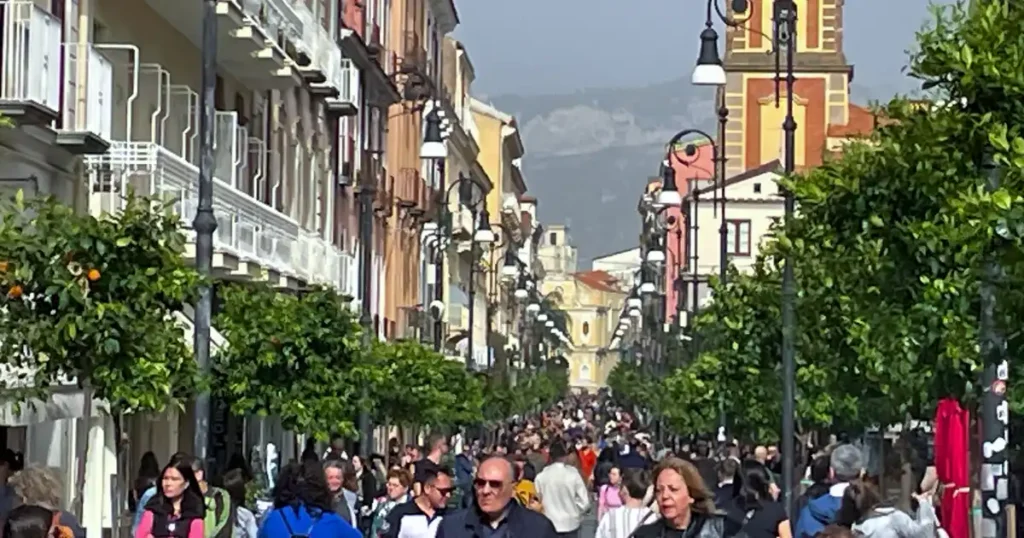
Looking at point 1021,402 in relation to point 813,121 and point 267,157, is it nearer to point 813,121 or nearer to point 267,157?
point 267,157

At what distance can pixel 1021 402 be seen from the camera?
54.7 feet

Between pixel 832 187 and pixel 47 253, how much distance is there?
24.3 ft

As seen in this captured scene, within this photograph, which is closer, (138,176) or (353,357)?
(138,176)

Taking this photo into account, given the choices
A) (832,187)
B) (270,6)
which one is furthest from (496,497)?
(270,6)

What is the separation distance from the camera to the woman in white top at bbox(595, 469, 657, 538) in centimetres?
1923

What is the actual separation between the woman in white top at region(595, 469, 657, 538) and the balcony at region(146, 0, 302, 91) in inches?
483

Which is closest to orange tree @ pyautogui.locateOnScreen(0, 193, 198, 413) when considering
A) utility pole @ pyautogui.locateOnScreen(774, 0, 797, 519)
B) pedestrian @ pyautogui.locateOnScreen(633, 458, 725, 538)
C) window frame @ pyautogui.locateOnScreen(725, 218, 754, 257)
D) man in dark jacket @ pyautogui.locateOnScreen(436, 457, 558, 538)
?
man in dark jacket @ pyautogui.locateOnScreen(436, 457, 558, 538)

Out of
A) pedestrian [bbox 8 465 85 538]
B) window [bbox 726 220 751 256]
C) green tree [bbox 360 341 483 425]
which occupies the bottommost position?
pedestrian [bbox 8 465 85 538]

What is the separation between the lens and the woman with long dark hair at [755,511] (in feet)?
41.6

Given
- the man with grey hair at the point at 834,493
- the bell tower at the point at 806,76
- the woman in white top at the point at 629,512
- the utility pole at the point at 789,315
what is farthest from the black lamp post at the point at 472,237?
the man with grey hair at the point at 834,493

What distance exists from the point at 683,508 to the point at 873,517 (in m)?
2.80

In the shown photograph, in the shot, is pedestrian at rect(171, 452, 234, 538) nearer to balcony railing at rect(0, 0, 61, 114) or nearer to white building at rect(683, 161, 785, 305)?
balcony railing at rect(0, 0, 61, 114)

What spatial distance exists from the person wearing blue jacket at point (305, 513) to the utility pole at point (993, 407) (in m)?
4.88

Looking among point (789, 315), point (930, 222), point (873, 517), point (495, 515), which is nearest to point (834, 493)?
point (873, 517)
